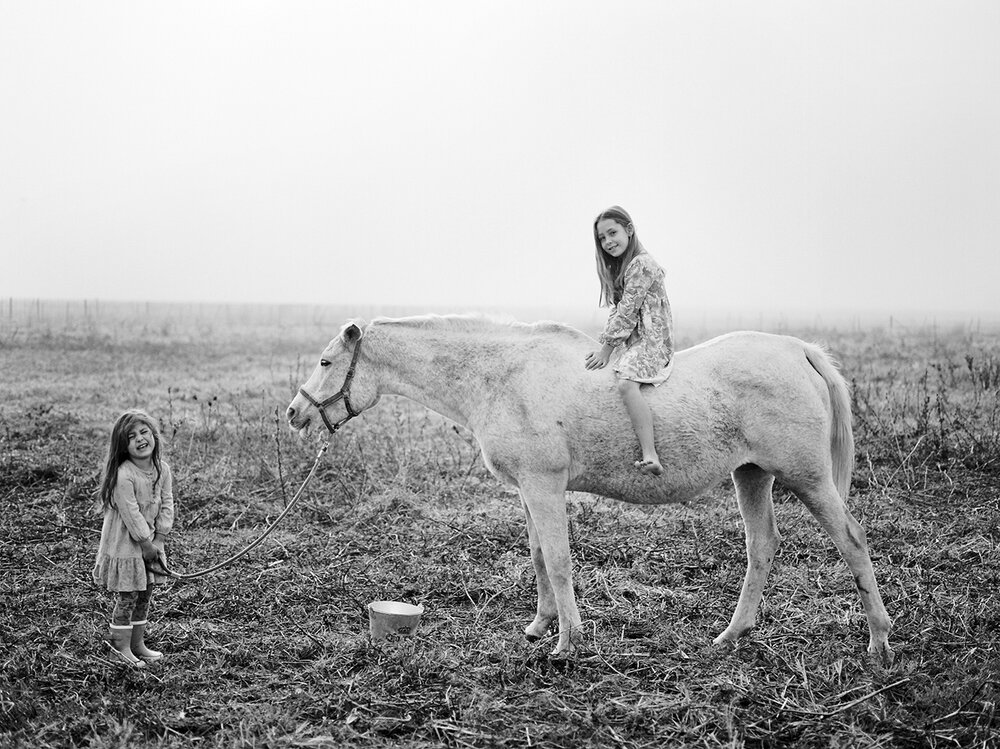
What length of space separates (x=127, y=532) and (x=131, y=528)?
12 centimetres

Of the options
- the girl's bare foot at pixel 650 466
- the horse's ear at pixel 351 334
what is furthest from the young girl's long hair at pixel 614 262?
the horse's ear at pixel 351 334

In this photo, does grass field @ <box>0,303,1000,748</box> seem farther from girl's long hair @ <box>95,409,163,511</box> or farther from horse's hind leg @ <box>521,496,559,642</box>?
girl's long hair @ <box>95,409,163,511</box>

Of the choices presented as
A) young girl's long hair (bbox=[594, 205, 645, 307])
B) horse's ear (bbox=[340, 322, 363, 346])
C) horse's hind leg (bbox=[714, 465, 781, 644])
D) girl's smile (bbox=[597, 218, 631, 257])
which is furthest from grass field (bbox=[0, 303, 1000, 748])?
girl's smile (bbox=[597, 218, 631, 257])

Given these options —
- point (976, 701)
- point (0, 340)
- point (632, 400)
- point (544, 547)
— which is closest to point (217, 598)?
point (544, 547)

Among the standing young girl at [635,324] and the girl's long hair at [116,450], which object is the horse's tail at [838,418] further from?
the girl's long hair at [116,450]

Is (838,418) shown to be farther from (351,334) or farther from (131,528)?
(131,528)

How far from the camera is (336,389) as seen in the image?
16.5ft

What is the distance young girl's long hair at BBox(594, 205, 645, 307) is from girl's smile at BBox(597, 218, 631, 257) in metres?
0.03

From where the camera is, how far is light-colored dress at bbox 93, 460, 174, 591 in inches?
180

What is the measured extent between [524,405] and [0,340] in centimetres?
1470

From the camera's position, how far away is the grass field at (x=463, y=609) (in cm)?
388

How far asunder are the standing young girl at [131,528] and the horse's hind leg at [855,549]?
13.3 ft

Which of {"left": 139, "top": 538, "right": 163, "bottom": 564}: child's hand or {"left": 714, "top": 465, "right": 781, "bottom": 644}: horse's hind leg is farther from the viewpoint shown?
{"left": 714, "top": 465, "right": 781, "bottom": 644}: horse's hind leg

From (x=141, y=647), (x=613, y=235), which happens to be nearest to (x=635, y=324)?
(x=613, y=235)
